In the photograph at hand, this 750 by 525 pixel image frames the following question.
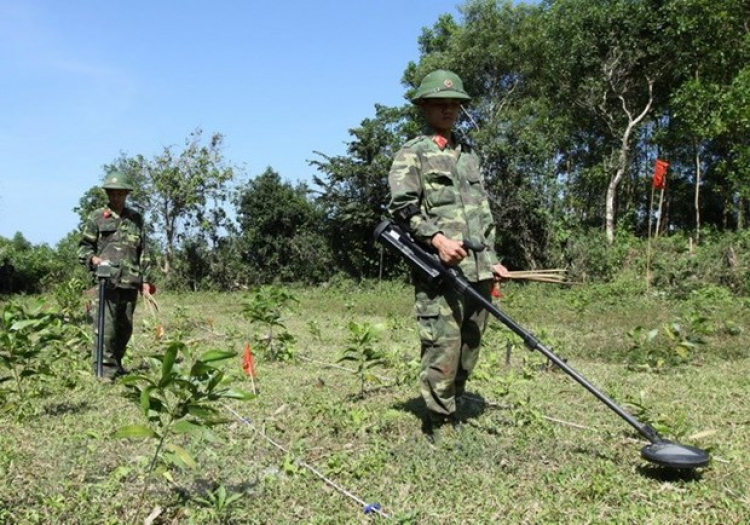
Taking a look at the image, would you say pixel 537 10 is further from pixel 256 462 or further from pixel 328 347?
pixel 256 462

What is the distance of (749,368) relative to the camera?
237 inches

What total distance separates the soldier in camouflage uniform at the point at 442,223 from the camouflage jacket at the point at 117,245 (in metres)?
3.18

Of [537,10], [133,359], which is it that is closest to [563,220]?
[537,10]

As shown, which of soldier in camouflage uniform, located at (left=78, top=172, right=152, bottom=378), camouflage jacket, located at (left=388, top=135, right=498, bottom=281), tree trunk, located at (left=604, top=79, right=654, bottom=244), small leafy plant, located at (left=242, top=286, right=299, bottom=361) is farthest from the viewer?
tree trunk, located at (left=604, top=79, right=654, bottom=244)

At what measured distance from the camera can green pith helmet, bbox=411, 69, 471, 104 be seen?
3613mm

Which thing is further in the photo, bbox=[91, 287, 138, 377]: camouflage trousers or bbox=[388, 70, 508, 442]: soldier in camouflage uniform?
bbox=[91, 287, 138, 377]: camouflage trousers

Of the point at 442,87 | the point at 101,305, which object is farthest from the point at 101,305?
the point at 442,87

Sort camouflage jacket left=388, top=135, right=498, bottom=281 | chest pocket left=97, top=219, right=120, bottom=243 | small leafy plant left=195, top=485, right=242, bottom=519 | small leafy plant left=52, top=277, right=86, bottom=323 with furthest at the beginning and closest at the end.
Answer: small leafy plant left=52, top=277, right=86, bottom=323 < chest pocket left=97, top=219, right=120, bottom=243 < camouflage jacket left=388, top=135, right=498, bottom=281 < small leafy plant left=195, top=485, right=242, bottom=519

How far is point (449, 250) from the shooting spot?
3.44 metres

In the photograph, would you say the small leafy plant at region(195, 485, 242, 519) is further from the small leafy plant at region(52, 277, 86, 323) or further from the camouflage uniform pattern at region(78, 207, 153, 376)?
the small leafy plant at region(52, 277, 86, 323)

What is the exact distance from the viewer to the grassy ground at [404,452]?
9.57ft

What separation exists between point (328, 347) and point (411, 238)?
4.46 meters

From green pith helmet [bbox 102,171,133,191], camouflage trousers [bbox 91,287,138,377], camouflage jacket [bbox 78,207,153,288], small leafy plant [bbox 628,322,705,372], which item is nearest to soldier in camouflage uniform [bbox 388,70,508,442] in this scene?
small leafy plant [bbox 628,322,705,372]

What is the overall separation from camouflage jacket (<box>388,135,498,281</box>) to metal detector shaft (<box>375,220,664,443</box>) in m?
0.09
